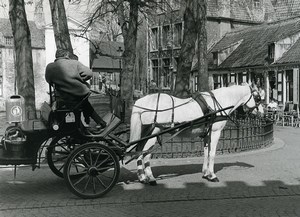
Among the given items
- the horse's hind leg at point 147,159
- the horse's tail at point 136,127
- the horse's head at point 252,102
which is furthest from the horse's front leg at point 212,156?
the horse's tail at point 136,127

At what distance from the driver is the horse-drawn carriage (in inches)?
7.8

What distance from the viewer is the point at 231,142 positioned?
1152 cm

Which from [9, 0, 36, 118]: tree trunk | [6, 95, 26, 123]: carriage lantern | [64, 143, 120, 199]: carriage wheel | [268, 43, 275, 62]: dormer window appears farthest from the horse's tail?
[268, 43, 275, 62]: dormer window

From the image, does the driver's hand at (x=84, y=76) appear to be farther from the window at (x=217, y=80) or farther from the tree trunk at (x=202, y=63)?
the window at (x=217, y=80)

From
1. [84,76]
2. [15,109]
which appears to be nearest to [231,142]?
[84,76]

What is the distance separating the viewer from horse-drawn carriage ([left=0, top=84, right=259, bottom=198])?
21.7 feet

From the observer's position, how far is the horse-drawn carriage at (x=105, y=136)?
661 cm

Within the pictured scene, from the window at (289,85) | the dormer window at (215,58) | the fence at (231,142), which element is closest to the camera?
the fence at (231,142)

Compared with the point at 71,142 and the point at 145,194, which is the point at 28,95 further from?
the point at 145,194

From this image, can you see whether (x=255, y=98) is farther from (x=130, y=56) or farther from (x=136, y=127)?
(x=130, y=56)

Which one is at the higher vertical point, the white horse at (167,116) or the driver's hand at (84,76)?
the driver's hand at (84,76)

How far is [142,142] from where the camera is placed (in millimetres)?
7781

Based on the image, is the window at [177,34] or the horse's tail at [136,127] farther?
the window at [177,34]

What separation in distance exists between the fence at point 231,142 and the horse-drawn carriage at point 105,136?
2129 mm
